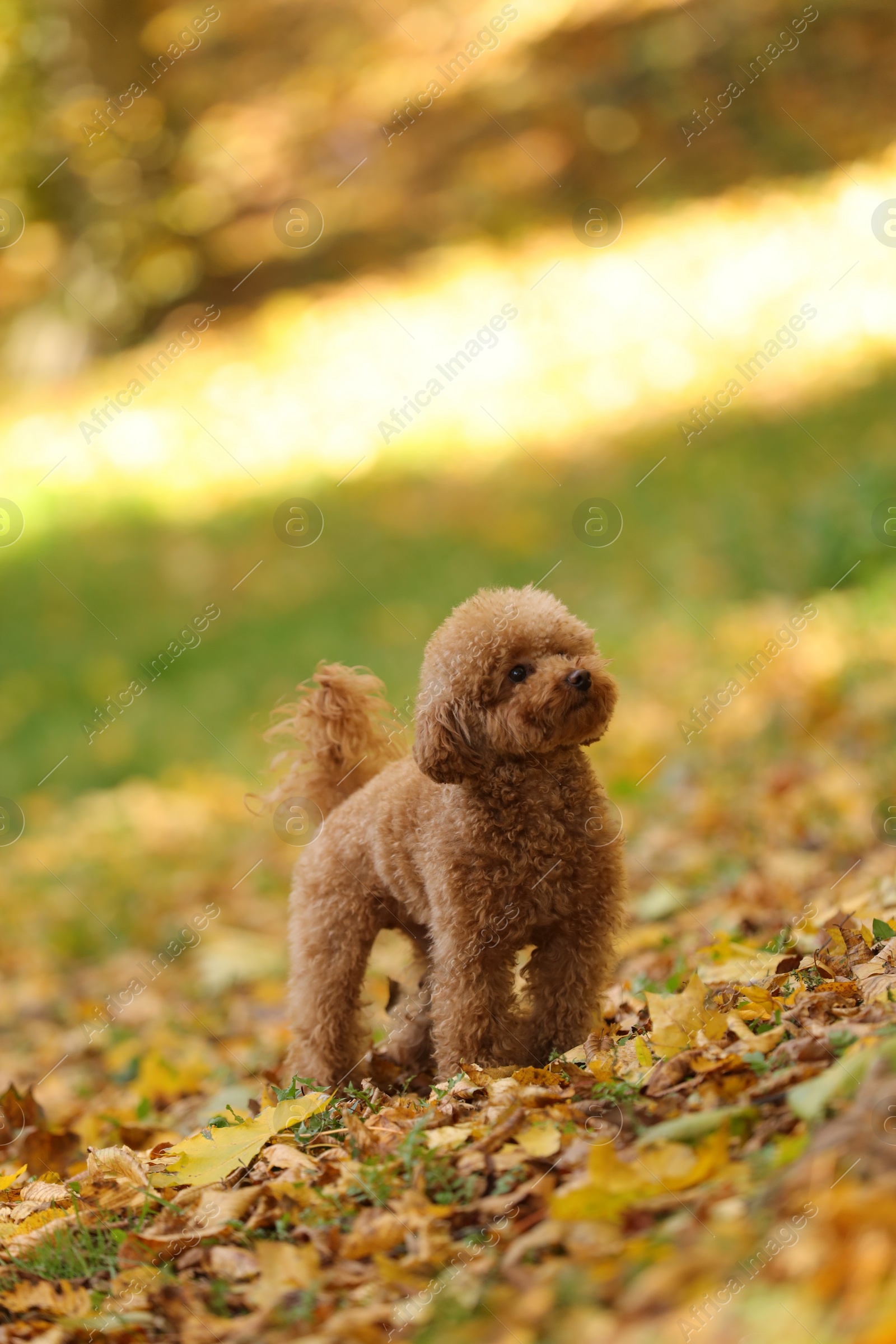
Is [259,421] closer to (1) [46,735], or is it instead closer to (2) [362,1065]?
(1) [46,735]

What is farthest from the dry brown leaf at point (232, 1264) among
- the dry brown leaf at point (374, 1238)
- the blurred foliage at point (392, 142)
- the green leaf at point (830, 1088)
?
the blurred foliage at point (392, 142)

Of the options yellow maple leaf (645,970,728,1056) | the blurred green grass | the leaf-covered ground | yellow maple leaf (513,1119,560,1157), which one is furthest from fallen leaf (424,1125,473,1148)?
the blurred green grass

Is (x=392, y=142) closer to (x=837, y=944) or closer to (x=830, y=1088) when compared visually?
(x=837, y=944)

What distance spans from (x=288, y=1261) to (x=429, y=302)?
1405 cm

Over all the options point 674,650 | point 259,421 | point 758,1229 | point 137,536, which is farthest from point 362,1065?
point 259,421

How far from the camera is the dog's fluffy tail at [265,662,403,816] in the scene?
406 centimetres

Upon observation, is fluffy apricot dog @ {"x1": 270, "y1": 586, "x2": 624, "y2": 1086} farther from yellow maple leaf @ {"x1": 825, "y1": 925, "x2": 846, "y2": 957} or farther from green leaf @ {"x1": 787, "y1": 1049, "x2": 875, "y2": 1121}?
green leaf @ {"x1": 787, "y1": 1049, "x2": 875, "y2": 1121}

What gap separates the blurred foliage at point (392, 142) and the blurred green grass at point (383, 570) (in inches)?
201

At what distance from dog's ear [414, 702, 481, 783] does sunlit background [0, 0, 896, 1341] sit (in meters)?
1.27

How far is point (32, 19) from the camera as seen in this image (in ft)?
50.2

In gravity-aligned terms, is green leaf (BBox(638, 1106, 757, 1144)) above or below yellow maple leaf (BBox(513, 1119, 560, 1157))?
below

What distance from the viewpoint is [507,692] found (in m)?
3.30

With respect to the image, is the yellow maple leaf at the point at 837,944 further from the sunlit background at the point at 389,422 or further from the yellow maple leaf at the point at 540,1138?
the sunlit background at the point at 389,422

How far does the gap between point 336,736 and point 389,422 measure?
31.2 feet
